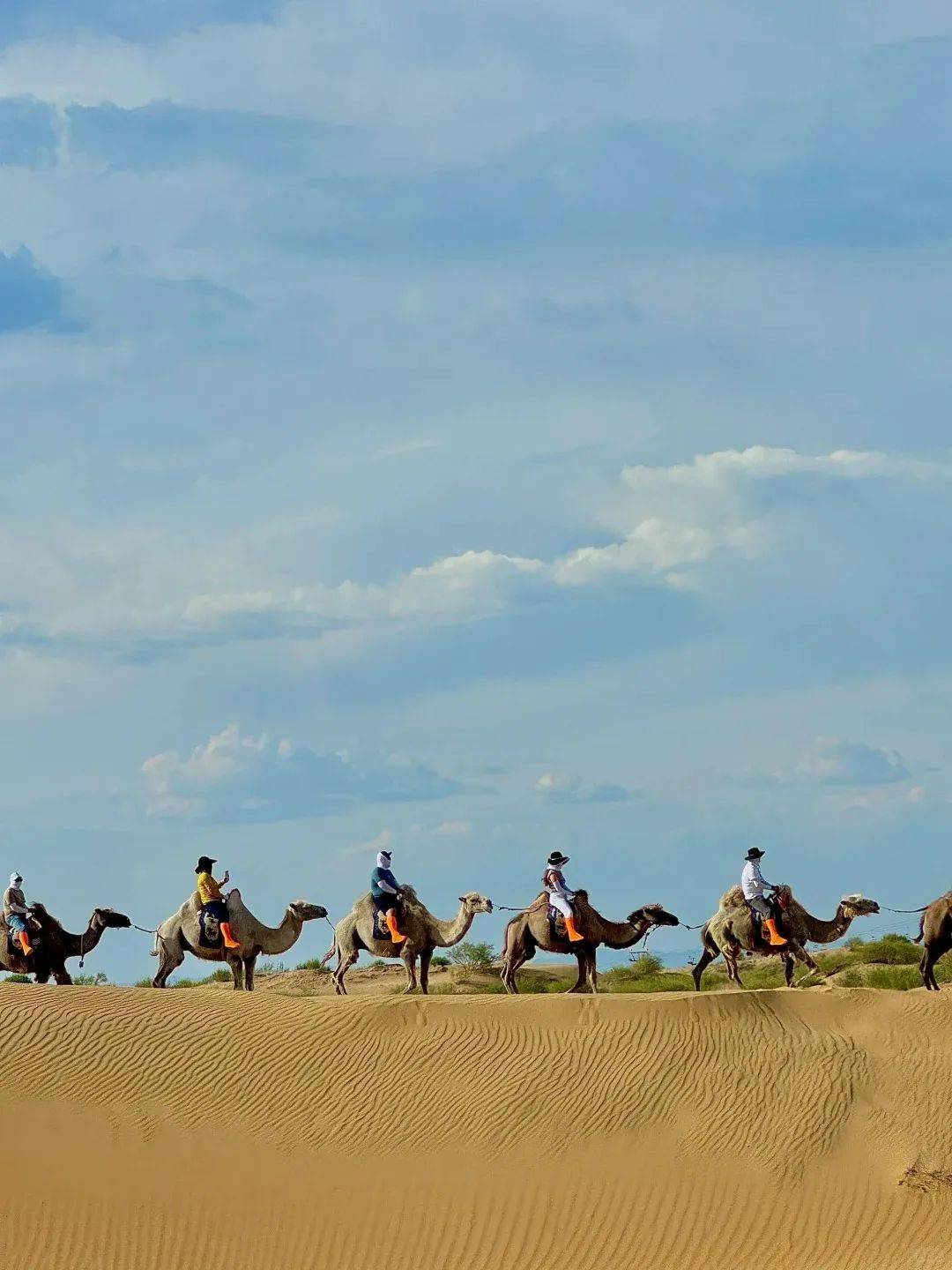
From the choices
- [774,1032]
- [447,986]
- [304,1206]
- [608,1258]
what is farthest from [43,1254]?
[447,986]

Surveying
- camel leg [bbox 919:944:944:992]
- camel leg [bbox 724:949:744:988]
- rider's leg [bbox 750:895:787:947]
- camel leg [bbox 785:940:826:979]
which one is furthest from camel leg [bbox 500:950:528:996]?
camel leg [bbox 919:944:944:992]

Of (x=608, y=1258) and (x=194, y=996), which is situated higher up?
(x=194, y=996)

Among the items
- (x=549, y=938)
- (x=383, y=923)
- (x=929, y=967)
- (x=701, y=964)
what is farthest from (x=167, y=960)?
(x=929, y=967)

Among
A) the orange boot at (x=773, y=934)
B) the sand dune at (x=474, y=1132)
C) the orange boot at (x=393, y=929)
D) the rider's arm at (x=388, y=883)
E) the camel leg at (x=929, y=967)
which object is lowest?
the sand dune at (x=474, y=1132)

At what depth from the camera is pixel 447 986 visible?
117 feet

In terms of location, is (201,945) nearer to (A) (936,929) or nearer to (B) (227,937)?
(B) (227,937)

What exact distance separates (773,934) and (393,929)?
6305mm

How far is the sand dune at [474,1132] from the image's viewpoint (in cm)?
1852

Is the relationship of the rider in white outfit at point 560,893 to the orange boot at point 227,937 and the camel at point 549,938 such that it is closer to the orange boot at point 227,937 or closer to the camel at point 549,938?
the camel at point 549,938

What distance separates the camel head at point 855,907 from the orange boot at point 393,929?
8.19 m

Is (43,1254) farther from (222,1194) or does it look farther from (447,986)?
(447,986)

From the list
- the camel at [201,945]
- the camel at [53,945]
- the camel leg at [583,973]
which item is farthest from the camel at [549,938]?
the camel at [53,945]

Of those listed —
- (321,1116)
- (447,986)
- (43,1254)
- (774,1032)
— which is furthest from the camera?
(447,986)

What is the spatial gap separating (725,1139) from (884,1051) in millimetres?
3026
